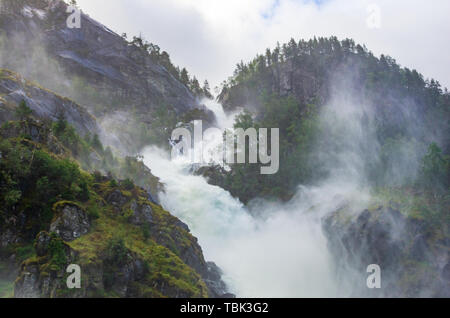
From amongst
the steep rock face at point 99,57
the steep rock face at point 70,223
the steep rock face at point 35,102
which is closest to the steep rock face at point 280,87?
the steep rock face at point 99,57

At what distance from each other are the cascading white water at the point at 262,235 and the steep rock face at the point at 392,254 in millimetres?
3066

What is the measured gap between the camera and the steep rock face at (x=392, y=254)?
3816cm

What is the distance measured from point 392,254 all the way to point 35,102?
133 feet

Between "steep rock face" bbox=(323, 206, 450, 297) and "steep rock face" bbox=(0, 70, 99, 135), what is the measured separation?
33589 millimetres

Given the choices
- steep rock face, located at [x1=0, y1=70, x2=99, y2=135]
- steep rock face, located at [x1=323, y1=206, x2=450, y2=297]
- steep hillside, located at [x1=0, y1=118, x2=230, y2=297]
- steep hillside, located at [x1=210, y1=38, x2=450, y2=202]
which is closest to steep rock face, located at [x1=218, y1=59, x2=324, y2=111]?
steep hillside, located at [x1=210, y1=38, x2=450, y2=202]

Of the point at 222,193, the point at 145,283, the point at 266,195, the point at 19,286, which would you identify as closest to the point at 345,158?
the point at 266,195

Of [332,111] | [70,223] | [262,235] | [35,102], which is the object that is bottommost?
[70,223]

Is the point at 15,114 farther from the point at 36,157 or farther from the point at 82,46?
the point at 82,46

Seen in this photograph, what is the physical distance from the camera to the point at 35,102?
39.8m

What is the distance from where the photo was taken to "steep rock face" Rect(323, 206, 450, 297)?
38.2m

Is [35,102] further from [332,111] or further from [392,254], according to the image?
[332,111]

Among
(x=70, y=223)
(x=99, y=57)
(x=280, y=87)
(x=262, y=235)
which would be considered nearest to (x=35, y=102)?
(x=70, y=223)

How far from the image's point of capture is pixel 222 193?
57469mm

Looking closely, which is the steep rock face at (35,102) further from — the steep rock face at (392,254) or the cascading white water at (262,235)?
the steep rock face at (392,254)
